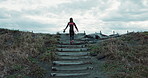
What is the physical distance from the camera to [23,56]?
32.9 ft

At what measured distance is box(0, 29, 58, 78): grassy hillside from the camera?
8.52 meters

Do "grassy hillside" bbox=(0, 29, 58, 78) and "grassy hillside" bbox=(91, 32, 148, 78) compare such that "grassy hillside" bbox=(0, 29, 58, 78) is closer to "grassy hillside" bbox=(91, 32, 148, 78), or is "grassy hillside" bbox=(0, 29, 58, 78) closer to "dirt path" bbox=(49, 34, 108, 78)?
"dirt path" bbox=(49, 34, 108, 78)

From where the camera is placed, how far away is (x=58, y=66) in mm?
9867

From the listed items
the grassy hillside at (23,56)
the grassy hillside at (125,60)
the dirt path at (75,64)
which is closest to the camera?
the grassy hillside at (125,60)

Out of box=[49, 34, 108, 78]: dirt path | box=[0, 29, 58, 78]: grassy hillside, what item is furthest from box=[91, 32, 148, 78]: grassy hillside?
box=[0, 29, 58, 78]: grassy hillside

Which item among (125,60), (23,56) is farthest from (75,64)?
(23,56)

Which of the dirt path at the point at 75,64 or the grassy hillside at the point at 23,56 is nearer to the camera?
the grassy hillside at the point at 23,56

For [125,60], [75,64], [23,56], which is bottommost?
[75,64]

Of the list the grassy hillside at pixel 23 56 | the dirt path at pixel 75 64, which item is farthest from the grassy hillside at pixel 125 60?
the grassy hillside at pixel 23 56

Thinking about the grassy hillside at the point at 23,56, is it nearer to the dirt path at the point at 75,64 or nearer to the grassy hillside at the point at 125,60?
the dirt path at the point at 75,64

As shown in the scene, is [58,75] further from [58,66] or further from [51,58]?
[51,58]

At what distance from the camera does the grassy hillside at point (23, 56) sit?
335 inches

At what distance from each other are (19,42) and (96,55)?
5.84m

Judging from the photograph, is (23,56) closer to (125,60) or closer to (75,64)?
(75,64)
